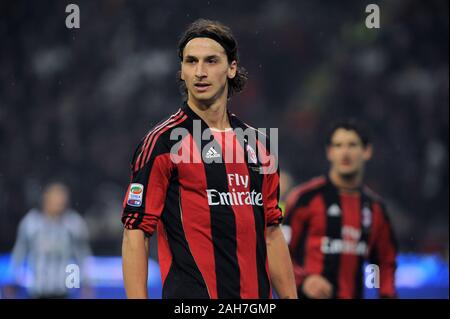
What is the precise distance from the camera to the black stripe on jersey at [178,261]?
3.31 metres

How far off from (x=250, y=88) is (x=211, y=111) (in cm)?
1097

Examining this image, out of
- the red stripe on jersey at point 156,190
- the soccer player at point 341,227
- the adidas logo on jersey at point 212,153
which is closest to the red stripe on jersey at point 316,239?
the soccer player at point 341,227

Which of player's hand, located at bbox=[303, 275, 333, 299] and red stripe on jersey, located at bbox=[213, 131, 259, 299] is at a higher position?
player's hand, located at bbox=[303, 275, 333, 299]

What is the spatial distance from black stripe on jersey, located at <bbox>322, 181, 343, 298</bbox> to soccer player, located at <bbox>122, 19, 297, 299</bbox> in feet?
10.5

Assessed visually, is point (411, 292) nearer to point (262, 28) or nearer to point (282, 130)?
point (282, 130)

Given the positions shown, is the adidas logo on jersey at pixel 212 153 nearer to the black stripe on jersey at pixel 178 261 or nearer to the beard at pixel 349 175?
the black stripe on jersey at pixel 178 261

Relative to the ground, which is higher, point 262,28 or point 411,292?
point 262,28

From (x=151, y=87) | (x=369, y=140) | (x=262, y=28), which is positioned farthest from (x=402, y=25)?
(x=369, y=140)

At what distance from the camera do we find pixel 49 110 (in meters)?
14.0

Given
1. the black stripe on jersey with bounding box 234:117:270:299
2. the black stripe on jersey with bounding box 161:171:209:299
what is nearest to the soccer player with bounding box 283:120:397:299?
the black stripe on jersey with bounding box 234:117:270:299

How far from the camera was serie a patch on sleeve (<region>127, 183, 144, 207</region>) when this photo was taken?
3256 mm

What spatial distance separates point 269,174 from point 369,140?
3.64m

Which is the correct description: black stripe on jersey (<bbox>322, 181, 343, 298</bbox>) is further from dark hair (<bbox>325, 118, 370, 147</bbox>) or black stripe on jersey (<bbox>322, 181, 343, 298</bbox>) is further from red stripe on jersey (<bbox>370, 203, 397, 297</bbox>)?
dark hair (<bbox>325, 118, 370, 147</bbox>)

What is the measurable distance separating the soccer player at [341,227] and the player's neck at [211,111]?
313 cm
